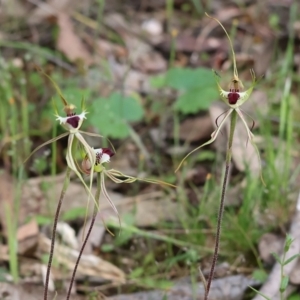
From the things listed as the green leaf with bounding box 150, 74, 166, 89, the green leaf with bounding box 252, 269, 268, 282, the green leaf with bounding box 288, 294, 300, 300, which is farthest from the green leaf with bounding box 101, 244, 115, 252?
the green leaf with bounding box 150, 74, 166, 89

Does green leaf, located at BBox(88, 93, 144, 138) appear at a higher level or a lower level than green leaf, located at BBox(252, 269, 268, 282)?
higher

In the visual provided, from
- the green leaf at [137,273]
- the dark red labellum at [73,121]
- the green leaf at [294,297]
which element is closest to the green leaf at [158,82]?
the green leaf at [137,273]

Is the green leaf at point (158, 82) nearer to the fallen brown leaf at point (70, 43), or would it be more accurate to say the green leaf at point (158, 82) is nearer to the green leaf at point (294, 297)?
the fallen brown leaf at point (70, 43)

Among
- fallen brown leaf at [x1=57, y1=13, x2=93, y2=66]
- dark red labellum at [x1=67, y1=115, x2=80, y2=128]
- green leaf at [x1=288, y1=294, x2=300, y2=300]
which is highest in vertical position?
dark red labellum at [x1=67, y1=115, x2=80, y2=128]

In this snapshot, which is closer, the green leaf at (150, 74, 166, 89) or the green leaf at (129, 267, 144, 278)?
the green leaf at (129, 267, 144, 278)

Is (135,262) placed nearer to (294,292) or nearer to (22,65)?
(294,292)

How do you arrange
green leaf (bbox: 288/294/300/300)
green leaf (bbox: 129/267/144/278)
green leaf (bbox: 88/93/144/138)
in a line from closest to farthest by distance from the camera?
green leaf (bbox: 288/294/300/300) < green leaf (bbox: 129/267/144/278) < green leaf (bbox: 88/93/144/138)

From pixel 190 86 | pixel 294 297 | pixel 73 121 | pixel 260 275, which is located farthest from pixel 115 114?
pixel 73 121

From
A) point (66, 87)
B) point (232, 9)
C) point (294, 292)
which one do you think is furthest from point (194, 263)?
point (232, 9)

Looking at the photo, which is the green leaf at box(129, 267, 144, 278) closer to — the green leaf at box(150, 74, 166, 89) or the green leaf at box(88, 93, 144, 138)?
the green leaf at box(88, 93, 144, 138)
